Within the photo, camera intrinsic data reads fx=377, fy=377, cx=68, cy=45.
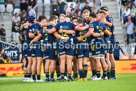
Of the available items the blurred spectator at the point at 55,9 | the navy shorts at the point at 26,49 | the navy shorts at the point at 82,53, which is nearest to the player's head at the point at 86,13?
the navy shorts at the point at 82,53

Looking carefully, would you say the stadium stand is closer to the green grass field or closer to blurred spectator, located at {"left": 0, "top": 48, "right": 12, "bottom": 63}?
blurred spectator, located at {"left": 0, "top": 48, "right": 12, "bottom": 63}

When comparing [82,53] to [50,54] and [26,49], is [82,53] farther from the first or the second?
[26,49]

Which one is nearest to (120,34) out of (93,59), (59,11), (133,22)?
(133,22)

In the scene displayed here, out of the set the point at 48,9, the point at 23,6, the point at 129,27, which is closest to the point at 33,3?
the point at 23,6

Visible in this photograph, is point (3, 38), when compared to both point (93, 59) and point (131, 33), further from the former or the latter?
point (93, 59)

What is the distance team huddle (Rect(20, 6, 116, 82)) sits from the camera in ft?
44.2

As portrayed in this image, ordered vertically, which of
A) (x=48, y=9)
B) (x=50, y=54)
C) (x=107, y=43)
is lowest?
(x=50, y=54)

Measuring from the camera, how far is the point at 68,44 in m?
13.4

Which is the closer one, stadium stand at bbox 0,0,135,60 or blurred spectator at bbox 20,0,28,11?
stadium stand at bbox 0,0,135,60

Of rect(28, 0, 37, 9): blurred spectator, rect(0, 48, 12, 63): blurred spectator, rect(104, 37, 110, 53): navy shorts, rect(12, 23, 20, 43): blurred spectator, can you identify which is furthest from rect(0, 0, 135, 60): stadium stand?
rect(104, 37, 110, 53): navy shorts

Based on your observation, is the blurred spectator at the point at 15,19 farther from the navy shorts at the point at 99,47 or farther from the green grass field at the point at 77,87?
the green grass field at the point at 77,87

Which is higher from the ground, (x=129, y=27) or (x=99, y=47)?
(x=129, y=27)

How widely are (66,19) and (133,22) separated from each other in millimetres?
12960

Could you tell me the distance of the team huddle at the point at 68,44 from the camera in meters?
13.5
